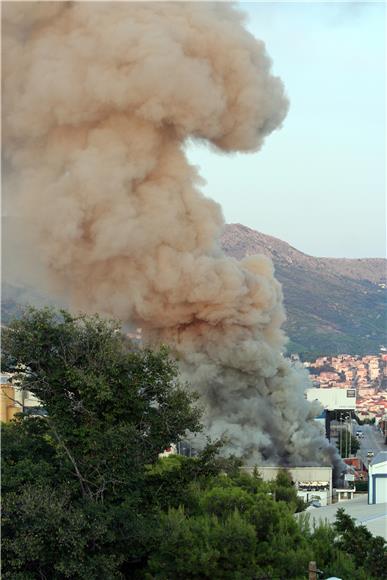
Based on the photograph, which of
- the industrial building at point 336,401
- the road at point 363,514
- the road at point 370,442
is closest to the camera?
the road at point 363,514

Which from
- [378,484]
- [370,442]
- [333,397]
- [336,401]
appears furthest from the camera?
[370,442]

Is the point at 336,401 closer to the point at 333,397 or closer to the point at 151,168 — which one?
the point at 333,397

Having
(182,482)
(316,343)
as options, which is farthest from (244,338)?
(316,343)

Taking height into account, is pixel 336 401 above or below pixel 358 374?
below

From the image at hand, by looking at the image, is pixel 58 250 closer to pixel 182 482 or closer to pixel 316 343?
pixel 182 482

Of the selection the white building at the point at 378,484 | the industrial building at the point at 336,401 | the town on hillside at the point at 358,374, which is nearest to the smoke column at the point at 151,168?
the white building at the point at 378,484

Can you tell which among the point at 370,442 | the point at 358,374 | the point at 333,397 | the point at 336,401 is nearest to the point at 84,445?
the point at 336,401

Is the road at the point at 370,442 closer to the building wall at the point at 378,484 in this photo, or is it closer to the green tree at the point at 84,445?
the building wall at the point at 378,484

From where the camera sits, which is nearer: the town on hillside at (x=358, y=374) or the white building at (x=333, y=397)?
the white building at (x=333, y=397)
